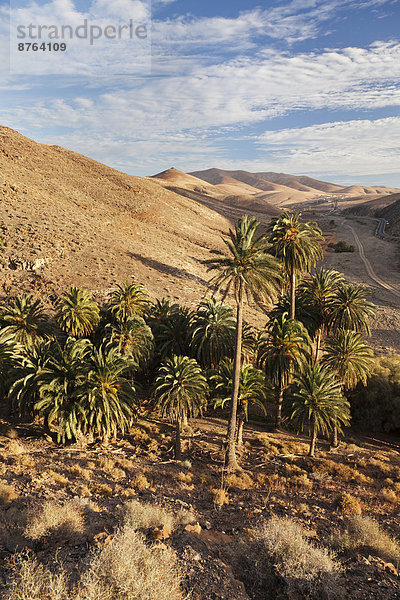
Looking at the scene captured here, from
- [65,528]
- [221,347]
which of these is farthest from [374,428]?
[65,528]

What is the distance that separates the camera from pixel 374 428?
30984mm

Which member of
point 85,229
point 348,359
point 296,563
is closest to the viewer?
point 296,563

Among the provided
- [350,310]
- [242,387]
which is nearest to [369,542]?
[242,387]

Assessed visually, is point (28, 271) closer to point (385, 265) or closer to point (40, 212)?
point (40, 212)

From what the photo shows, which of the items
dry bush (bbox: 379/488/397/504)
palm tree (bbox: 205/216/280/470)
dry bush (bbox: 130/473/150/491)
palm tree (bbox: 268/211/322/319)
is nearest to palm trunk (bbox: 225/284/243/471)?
palm tree (bbox: 205/216/280/470)

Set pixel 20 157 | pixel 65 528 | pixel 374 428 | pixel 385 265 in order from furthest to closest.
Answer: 1. pixel 385 265
2. pixel 20 157
3. pixel 374 428
4. pixel 65 528

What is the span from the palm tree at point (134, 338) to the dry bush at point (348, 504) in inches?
663

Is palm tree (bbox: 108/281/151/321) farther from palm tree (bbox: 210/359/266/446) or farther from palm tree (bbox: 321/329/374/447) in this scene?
palm tree (bbox: 321/329/374/447)

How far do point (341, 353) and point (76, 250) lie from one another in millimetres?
38779

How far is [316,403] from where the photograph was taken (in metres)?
24.5

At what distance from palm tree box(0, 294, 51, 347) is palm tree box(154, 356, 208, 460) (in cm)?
1162

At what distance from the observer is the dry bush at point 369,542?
1227 cm

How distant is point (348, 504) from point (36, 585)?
50.0 ft

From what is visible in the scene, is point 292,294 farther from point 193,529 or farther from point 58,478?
point 58,478
